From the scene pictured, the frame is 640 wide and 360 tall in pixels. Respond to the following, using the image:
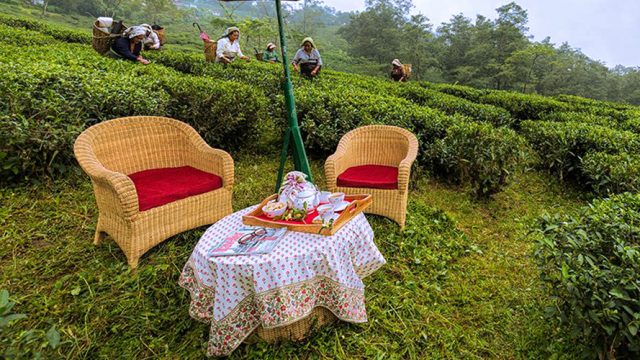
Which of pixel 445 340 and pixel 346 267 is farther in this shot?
pixel 445 340

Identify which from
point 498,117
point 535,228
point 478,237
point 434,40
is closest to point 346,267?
point 535,228

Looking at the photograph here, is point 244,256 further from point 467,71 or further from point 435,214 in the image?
point 467,71

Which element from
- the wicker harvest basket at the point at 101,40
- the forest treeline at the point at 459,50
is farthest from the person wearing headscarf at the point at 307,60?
the forest treeline at the point at 459,50

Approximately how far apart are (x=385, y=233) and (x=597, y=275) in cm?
191

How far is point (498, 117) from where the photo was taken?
684 cm

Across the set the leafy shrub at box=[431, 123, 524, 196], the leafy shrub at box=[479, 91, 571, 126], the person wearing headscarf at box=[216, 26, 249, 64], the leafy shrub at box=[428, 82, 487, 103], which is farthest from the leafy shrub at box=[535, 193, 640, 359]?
the leafy shrub at box=[428, 82, 487, 103]

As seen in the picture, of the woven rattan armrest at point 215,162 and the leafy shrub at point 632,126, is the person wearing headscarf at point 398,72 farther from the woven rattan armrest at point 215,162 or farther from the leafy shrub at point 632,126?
the woven rattan armrest at point 215,162

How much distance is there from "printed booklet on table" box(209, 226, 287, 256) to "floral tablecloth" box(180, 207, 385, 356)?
0.04 m

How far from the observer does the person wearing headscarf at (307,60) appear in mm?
7820

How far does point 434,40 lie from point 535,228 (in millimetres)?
35506

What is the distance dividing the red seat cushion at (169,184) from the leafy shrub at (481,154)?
9.61 ft

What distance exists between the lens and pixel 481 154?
4.15 meters

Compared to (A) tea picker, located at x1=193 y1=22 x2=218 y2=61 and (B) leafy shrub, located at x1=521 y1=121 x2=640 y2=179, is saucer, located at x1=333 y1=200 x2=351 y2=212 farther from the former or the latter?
(A) tea picker, located at x1=193 y1=22 x2=218 y2=61

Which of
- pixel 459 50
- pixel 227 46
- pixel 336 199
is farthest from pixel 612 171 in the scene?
pixel 459 50
